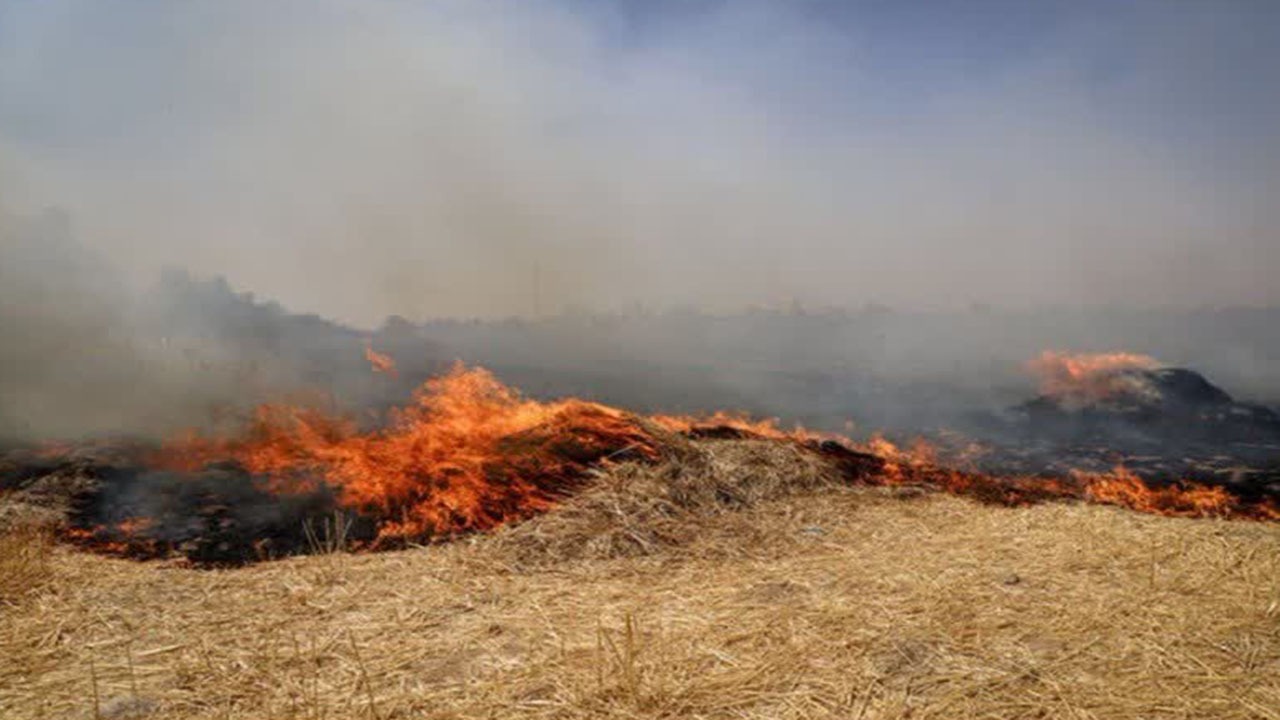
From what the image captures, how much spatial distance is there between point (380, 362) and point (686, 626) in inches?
684

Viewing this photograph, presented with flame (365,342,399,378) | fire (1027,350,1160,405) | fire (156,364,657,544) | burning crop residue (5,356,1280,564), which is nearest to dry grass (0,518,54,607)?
burning crop residue (5,356,1280,564)

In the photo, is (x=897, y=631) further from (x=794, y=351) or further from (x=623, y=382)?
(x=794, y=351)

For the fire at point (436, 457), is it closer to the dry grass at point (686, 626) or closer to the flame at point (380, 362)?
the dry grass at point (686, 626)

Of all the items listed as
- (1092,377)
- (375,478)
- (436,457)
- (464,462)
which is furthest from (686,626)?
(1092,377)

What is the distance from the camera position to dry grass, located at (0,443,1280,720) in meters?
3.59

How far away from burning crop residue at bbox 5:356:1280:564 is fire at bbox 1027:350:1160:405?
52.9 ft

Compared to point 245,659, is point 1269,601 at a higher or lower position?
higher

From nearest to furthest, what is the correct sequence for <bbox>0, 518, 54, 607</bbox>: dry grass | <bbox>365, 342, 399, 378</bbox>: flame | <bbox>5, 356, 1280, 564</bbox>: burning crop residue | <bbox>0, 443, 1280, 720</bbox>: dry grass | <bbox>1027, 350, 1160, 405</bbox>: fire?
1. <bbox>0, 443, 1280, 720</bbox>: dry grass
2. <bbox>0, 518, 54, 607</bbox>: dry grass
3. <bbox>5, 356, 1280, 564</bbox>: burning crop residue
4. <bbox>365, 342, 399, 378</bbox>: flame
5. <bbox>1027, 350, 1160, 405</bbox>: fire

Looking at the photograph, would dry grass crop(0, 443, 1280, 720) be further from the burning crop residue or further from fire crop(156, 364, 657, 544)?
fire crop(156, 364, 657, 544)

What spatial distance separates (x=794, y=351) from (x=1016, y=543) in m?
51.8

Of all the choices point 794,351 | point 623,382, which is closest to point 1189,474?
point 623,382

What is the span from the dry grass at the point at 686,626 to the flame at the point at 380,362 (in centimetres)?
1222

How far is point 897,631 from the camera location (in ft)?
14.2

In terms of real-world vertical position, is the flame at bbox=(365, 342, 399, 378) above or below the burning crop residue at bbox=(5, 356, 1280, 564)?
above
